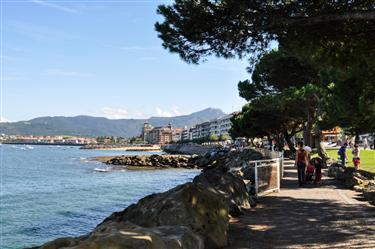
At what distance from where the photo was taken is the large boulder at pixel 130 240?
4969 millimetres

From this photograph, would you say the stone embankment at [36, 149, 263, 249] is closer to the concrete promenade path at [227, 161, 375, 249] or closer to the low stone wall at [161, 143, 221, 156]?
the concrete promenade path at [227, 161, 375, 249]

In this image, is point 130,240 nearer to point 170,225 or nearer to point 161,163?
point 170,225

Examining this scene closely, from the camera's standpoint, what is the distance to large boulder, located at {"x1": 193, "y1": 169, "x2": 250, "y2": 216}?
1188 centimetres

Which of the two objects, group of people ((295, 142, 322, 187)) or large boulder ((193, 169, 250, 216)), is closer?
large boulder ((193, 169, 250, 216))

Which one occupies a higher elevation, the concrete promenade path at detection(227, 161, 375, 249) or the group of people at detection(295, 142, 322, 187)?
the group of people at detection(295, 142, 322, 187)

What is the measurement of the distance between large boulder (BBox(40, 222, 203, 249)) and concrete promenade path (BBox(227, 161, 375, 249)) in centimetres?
232

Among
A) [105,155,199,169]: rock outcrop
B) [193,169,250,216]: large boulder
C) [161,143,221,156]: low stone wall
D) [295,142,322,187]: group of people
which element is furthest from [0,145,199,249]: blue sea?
[161,143,221,156]: low stone wall

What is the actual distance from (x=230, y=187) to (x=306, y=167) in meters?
7.06

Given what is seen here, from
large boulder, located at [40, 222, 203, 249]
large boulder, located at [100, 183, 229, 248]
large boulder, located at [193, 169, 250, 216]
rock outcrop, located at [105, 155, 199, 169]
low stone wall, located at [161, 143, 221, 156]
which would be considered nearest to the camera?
large boulder, located at [40, 222, 203, 249]

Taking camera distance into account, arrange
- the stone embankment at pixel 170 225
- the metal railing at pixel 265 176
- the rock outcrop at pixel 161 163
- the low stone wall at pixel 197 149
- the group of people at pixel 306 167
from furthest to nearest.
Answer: the low stone wall at pixel 197 149
the rock outcrop at pixel 161 163
the group of people at pixel 306 167
the metal railing at pixel 265 176
the stone embankment at pixel 170 225

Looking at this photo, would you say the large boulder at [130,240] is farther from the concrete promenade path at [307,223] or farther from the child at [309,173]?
the child at [309,173]

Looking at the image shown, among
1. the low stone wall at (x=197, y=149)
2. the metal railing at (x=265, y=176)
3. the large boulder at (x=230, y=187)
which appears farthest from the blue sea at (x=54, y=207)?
the low stone wall at (x=197, y=149)

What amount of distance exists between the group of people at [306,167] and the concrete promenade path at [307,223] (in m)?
1.94

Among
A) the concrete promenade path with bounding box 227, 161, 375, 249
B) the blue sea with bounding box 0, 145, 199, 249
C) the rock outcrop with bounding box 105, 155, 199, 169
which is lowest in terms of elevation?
the blue sea with bounding box 0, 145, 199, 249
